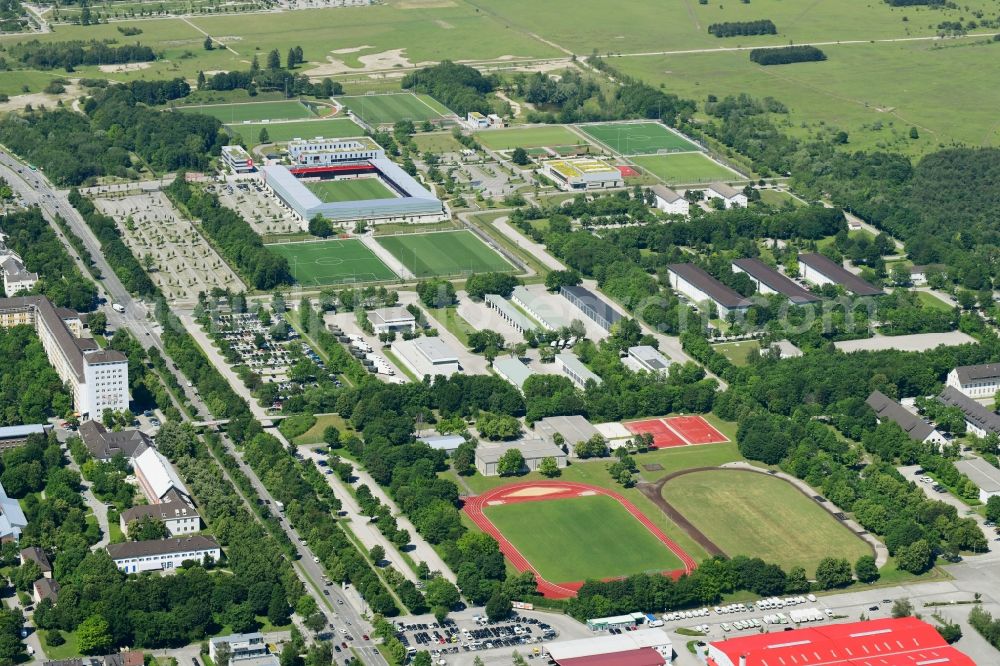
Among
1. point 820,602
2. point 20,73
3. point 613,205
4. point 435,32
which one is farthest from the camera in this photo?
point 435,32

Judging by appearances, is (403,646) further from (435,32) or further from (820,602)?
(435,32)

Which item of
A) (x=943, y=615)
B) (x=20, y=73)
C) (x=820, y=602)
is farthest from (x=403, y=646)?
(x=20, y=73)

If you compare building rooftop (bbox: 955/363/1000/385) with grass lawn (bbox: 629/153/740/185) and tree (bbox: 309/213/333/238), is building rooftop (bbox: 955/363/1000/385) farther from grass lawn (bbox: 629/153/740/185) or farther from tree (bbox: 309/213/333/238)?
tree (bbox: 309/213/333/238)

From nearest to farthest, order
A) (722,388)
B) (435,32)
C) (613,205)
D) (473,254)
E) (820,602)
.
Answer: (820,602) → (722,388) → (473,254) → (613,205) → (435,32)

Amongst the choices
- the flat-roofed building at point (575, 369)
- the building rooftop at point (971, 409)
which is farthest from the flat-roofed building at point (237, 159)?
the building rooftop at point (971, 409)

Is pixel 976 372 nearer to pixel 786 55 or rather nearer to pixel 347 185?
pixel 347 185

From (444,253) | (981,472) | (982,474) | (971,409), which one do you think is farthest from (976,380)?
(444,253)

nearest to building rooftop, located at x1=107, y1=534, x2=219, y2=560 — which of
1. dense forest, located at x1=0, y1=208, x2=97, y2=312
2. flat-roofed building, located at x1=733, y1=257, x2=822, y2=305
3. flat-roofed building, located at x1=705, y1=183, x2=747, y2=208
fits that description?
dense forest, located at x1=0, y1=208, x2=97, y2=312
